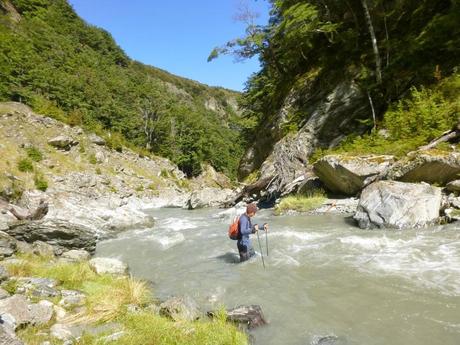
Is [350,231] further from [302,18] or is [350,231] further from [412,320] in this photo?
[302,18]

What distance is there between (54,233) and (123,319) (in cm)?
727

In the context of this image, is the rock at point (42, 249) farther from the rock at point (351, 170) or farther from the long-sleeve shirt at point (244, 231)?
the rock at point (351, 170)

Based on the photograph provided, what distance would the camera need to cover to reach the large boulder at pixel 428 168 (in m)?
12.2

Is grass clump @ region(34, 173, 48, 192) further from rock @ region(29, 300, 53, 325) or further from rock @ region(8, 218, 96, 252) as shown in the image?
rock @ region(29, 300, 53, 325)

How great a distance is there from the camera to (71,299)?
640 centimetres

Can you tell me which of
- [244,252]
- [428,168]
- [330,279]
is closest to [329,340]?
[330,279]

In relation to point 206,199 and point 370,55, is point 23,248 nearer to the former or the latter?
point 206,199

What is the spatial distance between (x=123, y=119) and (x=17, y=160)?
28.0m

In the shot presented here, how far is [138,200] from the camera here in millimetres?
36156

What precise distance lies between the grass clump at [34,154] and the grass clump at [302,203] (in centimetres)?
2495

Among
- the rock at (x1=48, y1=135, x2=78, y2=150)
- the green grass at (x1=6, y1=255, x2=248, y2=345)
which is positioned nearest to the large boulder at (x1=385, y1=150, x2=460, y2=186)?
the green grass at (x1=6, y1=255, x2=248, y2=345)

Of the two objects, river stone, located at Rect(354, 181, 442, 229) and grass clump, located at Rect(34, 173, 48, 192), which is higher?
grass clump, located at Rect(34, 173, 48, 192)

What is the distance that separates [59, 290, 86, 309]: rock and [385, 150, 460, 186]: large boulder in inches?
463

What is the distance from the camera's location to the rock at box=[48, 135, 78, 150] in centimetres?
3591
